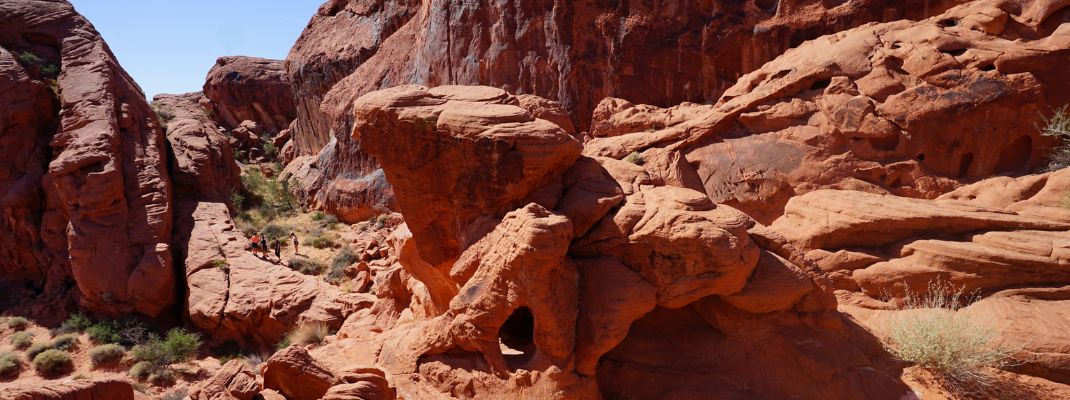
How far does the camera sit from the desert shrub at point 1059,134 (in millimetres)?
10758

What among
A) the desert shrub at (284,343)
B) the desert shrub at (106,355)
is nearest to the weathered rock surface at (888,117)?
the desert shrub at (284,343)

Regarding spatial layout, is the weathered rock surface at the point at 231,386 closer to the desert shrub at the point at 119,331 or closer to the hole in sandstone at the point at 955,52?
the desert shrub at the point at 119,331

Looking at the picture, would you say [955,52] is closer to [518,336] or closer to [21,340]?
[518,336]

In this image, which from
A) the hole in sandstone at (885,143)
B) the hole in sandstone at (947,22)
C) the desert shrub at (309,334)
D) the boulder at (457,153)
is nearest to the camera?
the boulder at (457,153)

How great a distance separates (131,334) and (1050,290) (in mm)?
16597

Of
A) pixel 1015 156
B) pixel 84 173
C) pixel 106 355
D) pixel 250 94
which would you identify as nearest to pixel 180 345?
pixel 106 355

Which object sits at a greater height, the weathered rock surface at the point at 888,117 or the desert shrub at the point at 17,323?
the weathered rock surface at the point at 888,117

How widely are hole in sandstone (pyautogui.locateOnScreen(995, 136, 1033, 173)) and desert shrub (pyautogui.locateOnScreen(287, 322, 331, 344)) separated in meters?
13.9

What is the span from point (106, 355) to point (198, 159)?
746 centimetres

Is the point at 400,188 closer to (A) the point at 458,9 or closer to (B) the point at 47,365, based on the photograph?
(B) the point at 47,365

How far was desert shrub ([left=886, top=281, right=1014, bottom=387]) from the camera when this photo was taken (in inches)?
283

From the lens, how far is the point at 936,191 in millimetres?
11617

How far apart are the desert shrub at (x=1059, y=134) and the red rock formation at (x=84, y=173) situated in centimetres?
1835

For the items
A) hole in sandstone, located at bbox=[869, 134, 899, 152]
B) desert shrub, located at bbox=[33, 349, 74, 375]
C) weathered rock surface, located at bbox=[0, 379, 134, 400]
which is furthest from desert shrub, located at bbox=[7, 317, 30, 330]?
hole in sandstone, located at bbox=[869, 134, 899, 152]
